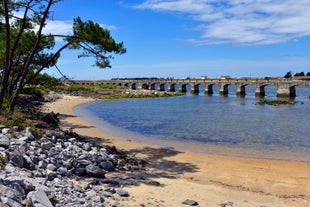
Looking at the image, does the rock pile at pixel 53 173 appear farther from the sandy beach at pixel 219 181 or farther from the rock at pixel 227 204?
the rock at pixel 227 204

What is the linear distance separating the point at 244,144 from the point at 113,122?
15084mm

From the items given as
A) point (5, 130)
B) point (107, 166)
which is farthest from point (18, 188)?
point (5, 130)

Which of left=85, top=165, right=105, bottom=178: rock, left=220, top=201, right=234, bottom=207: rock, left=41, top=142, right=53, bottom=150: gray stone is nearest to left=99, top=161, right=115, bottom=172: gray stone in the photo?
left=85, top=165, right=105, bottom=178: rock

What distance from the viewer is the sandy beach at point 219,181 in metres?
10.1

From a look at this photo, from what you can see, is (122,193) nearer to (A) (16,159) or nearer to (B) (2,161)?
(A) (16,159)

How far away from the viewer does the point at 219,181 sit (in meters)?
12.6

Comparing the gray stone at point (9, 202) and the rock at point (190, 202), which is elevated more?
the gray stone at point (9, 202)

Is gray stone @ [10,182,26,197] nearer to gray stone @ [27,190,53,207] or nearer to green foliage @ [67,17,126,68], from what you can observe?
gray stone @ [27,190,53,207]

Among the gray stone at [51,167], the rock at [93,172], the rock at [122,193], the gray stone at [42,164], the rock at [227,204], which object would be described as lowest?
the rock at [227,204]

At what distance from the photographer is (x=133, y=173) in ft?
41.3

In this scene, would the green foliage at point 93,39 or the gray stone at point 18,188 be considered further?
the green foliage at point 93,39

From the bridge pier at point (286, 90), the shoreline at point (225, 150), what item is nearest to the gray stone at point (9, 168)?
the shoreline at point (225, 150)

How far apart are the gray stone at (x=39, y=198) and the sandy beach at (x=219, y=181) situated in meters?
2.43

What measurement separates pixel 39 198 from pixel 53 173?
2.89 m
